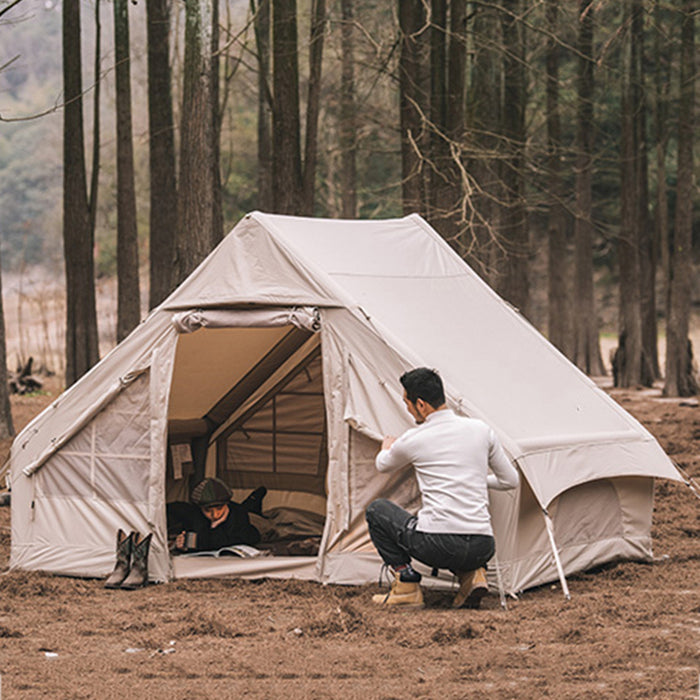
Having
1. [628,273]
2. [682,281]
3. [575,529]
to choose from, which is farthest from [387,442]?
[628,273]

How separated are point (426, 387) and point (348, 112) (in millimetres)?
14827

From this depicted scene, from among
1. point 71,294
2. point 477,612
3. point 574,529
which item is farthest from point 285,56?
point 477,612

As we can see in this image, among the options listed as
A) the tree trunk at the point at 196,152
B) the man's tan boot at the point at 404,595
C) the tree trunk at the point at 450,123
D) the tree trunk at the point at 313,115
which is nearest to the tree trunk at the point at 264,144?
the tree trunk at the point at 313,115

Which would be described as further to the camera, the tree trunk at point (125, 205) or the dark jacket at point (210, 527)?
the tree trunk at point (125, 205)

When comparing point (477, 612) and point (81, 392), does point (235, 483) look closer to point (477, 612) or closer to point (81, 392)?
point (81, 392)

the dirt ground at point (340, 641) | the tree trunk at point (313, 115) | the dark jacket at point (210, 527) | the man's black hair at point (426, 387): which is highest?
the tree trunk at point (313, 115)

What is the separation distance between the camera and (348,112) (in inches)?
785

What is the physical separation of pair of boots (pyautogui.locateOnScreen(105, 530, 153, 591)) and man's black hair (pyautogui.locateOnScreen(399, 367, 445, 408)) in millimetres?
1850

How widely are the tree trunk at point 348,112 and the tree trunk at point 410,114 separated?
2519 mm

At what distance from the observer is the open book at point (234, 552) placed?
6.89 m

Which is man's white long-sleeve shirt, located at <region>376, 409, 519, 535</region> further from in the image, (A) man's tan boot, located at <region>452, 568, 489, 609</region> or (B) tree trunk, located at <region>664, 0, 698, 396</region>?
(B) tree trunk, located at <region>664, 0, 698, 396</region>

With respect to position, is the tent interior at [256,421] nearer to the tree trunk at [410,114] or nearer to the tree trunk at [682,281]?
the tree trunk at [410,114]

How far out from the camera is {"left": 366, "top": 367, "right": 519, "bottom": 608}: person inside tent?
5590 millimetres

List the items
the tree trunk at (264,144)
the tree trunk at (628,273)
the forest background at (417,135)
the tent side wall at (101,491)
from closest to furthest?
the tent side wall at (101,491)
the forest background at (417,135)
the tree trunk at (264,144)
the tree trunk at (628,273)
